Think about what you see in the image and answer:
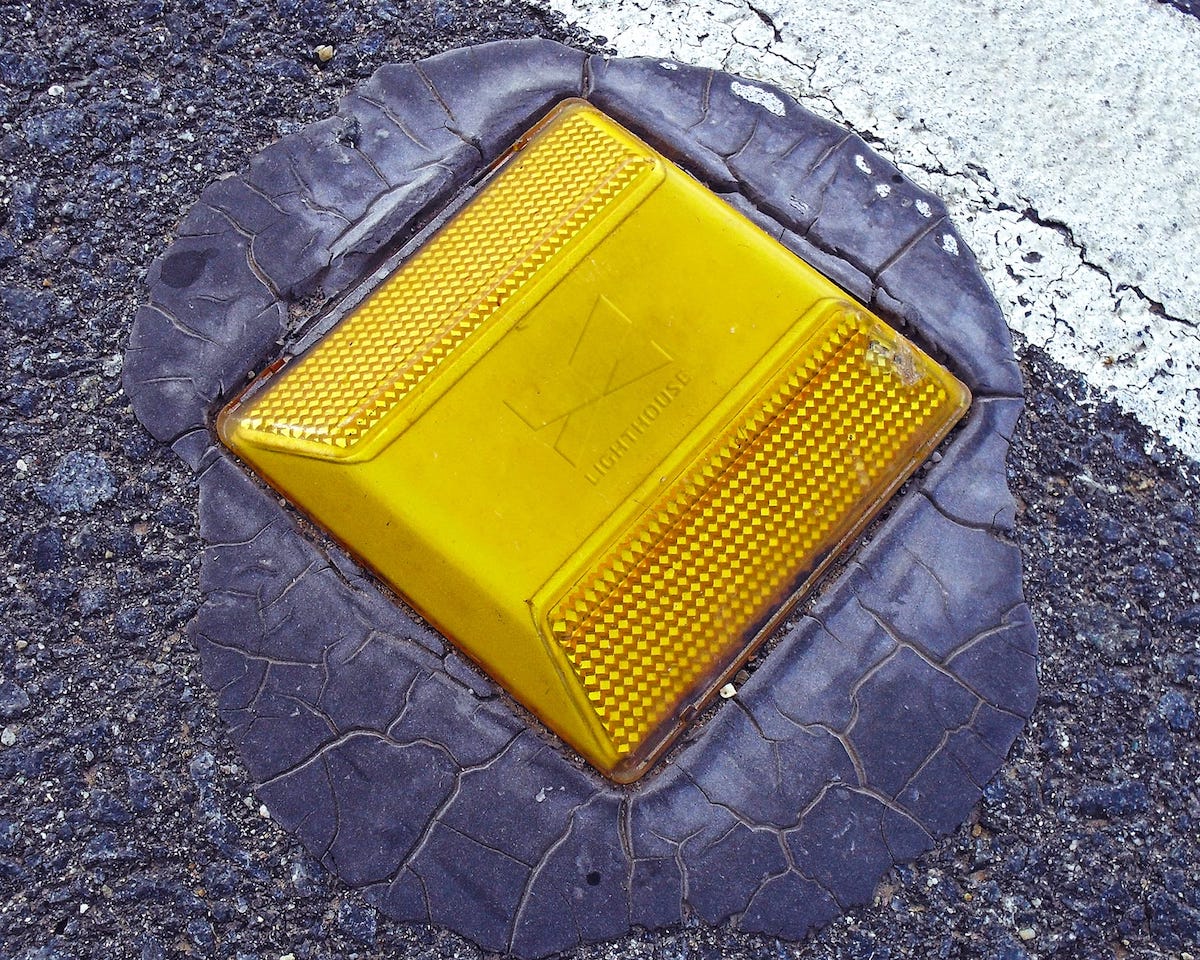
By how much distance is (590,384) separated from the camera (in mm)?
1815

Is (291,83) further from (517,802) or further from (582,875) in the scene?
(582,875)

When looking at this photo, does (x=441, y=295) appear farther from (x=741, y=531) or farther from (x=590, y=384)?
(x=741, y=531)

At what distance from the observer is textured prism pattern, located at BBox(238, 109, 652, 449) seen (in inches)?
71.4

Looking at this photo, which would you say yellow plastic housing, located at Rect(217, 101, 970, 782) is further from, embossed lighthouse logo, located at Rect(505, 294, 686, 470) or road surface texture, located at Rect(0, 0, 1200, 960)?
road surface texture, located at Rect(0, 0, 1200, 960)

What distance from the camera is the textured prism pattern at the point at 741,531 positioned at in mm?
1770

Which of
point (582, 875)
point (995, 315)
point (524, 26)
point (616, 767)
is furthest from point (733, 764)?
point (524, 26)

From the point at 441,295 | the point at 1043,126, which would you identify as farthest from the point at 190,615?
the point at 1043,126

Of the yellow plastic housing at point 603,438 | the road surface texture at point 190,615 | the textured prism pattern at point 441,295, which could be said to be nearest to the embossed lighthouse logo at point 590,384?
the yellow plastic housing at point 603,438

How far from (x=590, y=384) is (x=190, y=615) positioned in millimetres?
849

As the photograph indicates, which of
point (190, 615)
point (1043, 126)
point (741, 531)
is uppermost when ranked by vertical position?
point (1043, 126)

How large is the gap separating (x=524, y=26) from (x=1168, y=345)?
1.48 m

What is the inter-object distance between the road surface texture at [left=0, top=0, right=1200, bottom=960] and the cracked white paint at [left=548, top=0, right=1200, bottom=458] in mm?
114

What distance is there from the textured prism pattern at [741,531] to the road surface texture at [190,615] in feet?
1.18

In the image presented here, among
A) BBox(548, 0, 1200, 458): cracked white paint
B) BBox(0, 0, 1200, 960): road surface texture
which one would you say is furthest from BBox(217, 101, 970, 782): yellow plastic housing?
BBox(548, 0, 1200, 458): cracked white paint
